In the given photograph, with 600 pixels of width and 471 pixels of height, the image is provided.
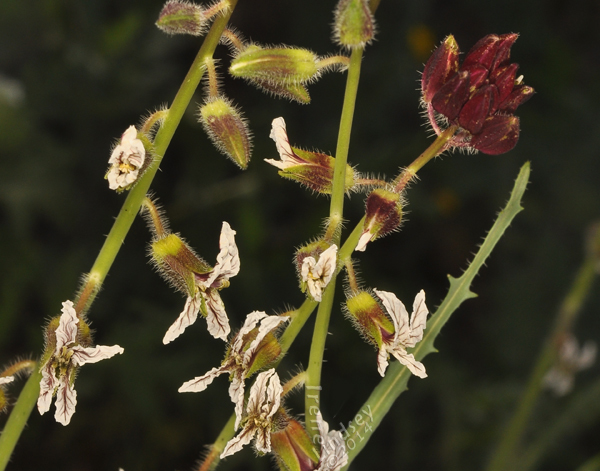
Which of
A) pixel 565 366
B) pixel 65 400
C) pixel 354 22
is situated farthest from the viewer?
pixel 565 366

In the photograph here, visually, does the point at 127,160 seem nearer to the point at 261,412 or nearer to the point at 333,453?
the point at 261,412

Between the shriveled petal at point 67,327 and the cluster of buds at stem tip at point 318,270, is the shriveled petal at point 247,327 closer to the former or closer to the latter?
the cluster of buds at stem tip at point 318,270

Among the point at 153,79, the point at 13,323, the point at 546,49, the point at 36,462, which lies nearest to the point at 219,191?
the point at 153,79

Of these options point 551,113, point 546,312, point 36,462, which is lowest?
point 36,462

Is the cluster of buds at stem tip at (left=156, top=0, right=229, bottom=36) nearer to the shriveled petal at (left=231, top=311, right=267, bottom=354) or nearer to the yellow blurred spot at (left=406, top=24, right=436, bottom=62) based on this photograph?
→ the shriveled petal at (left=231, top=311, right=267, bottom=354)

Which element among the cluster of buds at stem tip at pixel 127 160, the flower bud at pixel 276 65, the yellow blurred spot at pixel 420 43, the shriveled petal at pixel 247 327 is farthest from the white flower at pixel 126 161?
the yellow blurred spot at pixel 420 43

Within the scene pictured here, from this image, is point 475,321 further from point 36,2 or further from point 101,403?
point 36,2

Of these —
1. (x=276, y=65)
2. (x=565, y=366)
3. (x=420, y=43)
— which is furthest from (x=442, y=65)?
(x=420, y=43)
